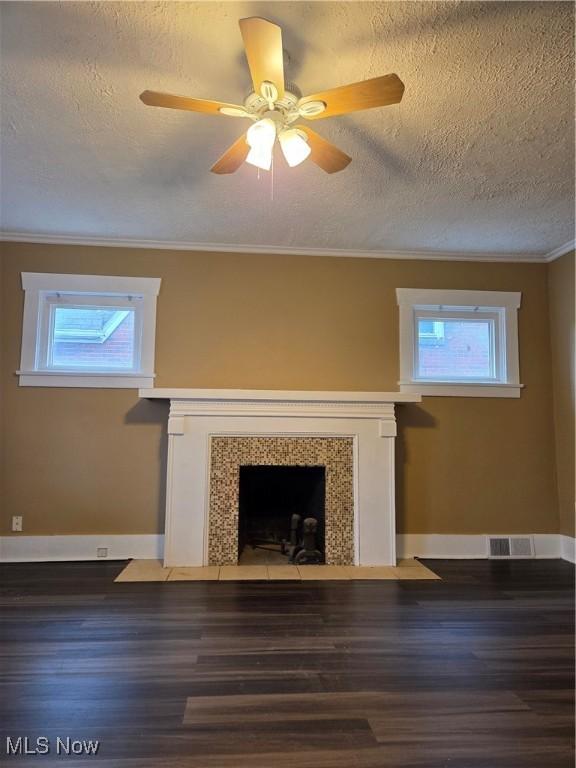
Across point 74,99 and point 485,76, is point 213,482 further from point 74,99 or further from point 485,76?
point 485,76

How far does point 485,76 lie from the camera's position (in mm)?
1961

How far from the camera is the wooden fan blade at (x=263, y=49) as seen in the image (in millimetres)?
1411

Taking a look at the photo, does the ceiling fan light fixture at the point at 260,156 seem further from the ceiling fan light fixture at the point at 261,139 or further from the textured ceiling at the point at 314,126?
the textured ceiling at the point at 314,126

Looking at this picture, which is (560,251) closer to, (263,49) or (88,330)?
(263,49)

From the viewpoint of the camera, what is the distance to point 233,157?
2.13 metres

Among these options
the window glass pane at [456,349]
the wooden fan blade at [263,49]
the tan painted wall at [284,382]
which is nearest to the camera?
the wooden fan blade at [263,49]

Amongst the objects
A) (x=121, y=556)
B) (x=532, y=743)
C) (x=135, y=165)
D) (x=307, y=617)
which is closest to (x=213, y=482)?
(x=121, y=556)

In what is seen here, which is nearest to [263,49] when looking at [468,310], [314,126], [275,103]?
[275,103]

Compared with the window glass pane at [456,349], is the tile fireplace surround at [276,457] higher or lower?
lower

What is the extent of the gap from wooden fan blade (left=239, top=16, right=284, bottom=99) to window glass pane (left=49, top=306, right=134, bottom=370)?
250 centimetres

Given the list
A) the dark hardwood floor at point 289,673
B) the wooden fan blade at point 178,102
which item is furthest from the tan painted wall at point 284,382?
the wooden fan blade at point 178,102

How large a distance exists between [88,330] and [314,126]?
2471 mm

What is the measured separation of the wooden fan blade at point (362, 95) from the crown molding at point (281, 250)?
2098 mm

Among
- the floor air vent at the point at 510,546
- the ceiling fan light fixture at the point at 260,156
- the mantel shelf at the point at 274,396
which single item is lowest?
the floor air vent at the point at 510,546
